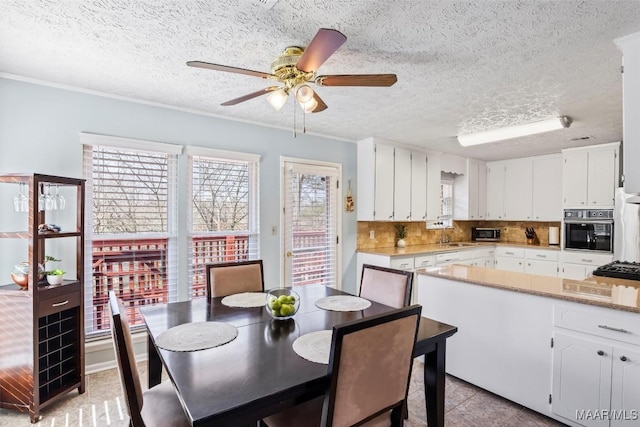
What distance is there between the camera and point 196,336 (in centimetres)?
162

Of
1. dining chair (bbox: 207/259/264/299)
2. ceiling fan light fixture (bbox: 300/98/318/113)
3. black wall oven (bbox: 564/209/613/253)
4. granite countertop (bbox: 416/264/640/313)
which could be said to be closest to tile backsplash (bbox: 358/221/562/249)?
black wall oven (bbox: 564/209/613/253)

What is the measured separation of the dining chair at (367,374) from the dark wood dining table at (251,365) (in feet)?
0.30

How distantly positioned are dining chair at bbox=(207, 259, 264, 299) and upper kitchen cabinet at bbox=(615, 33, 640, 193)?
249 cm

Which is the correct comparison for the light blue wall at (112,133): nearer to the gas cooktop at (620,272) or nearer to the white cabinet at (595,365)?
the white cabinet at (595,365)

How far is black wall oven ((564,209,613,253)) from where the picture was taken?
4.33 m

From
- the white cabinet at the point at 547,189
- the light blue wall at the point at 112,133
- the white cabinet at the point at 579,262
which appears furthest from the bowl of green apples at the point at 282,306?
the white cabinet at the point at 547,189

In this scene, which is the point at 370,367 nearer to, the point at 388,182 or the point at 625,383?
the point at 625,383

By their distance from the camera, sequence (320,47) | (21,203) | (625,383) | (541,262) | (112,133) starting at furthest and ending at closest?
(541,262)
(112,133)
(21,203)
(625,383)
(320,47)

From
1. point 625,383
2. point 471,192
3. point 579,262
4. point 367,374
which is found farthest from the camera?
point 471,192

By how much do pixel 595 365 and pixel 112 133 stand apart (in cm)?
388

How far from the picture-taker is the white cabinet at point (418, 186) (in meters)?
4.84

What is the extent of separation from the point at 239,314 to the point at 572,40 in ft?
8.21

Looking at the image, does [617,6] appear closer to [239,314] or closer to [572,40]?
[572,40]

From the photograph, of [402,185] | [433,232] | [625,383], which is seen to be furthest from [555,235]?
[625,383]
